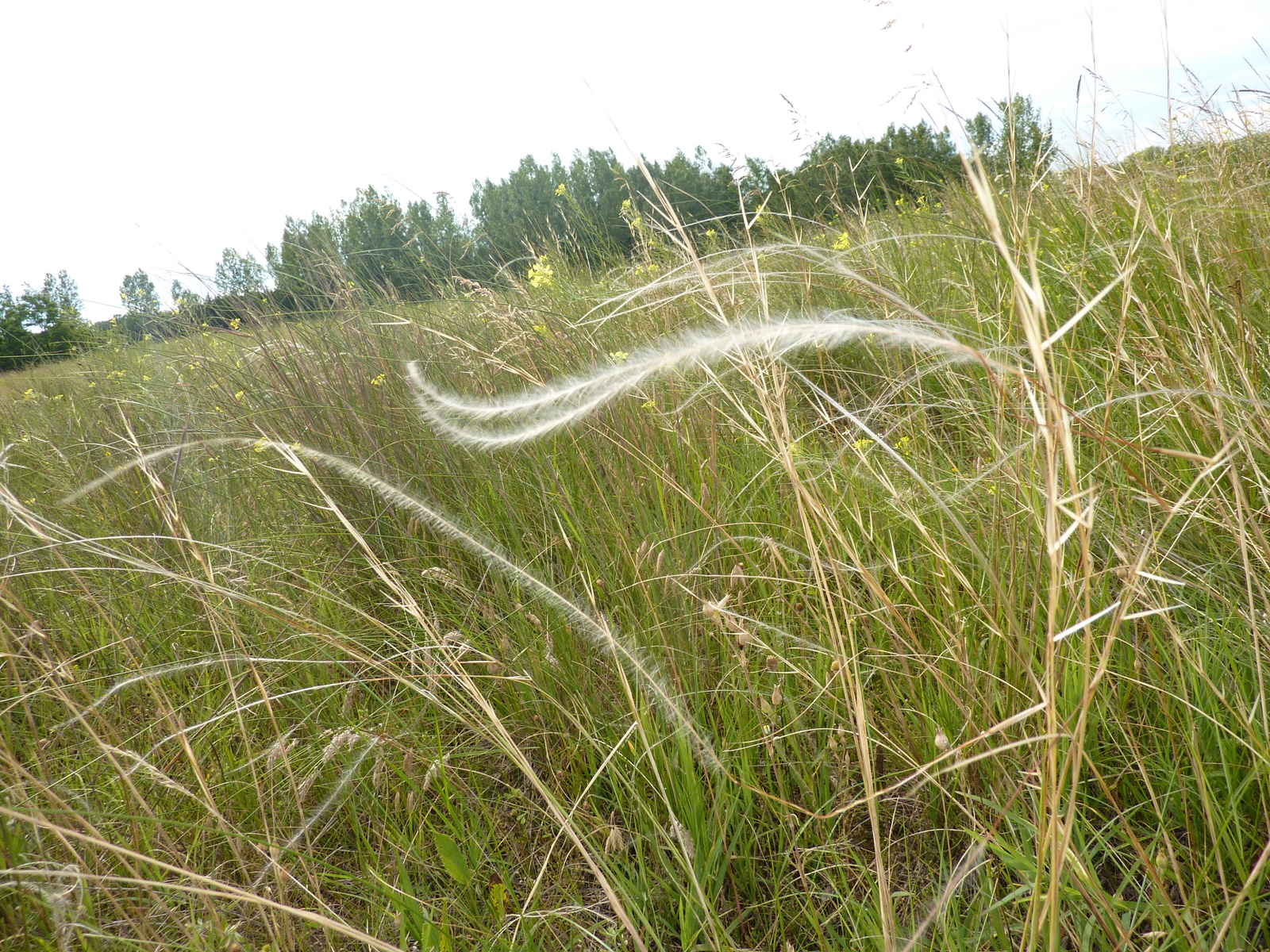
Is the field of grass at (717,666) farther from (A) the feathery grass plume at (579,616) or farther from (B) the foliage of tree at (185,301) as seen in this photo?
(B) the foliage of tree at (185,301)

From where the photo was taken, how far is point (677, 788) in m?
1.20

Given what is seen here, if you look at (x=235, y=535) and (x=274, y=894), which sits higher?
(x=235, y=535)

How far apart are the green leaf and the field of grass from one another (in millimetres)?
36

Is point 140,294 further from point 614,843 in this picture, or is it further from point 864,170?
point 864,170

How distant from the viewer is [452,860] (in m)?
1.13

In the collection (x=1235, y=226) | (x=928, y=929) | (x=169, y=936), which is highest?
(x=1235, y=226)

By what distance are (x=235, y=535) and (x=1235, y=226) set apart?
11.3 ft

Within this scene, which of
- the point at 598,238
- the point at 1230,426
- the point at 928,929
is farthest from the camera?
the point at 598,238

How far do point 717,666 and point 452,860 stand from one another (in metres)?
0.61

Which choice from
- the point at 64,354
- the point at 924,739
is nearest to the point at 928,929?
the point at 924,739

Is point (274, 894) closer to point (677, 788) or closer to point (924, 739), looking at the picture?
point (677, 788)

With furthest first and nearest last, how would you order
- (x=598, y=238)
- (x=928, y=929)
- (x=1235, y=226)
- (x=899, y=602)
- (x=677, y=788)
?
(x=598, y=238)
(x=1235, y=226)
(x=899, y=602)
(x=677, y=788)
(x=928, y=929)

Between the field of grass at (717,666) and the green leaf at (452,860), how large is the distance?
36 mm

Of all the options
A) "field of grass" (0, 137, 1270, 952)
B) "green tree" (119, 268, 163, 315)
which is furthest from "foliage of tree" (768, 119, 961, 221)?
"green tree" (119, 268, 163, 315)
